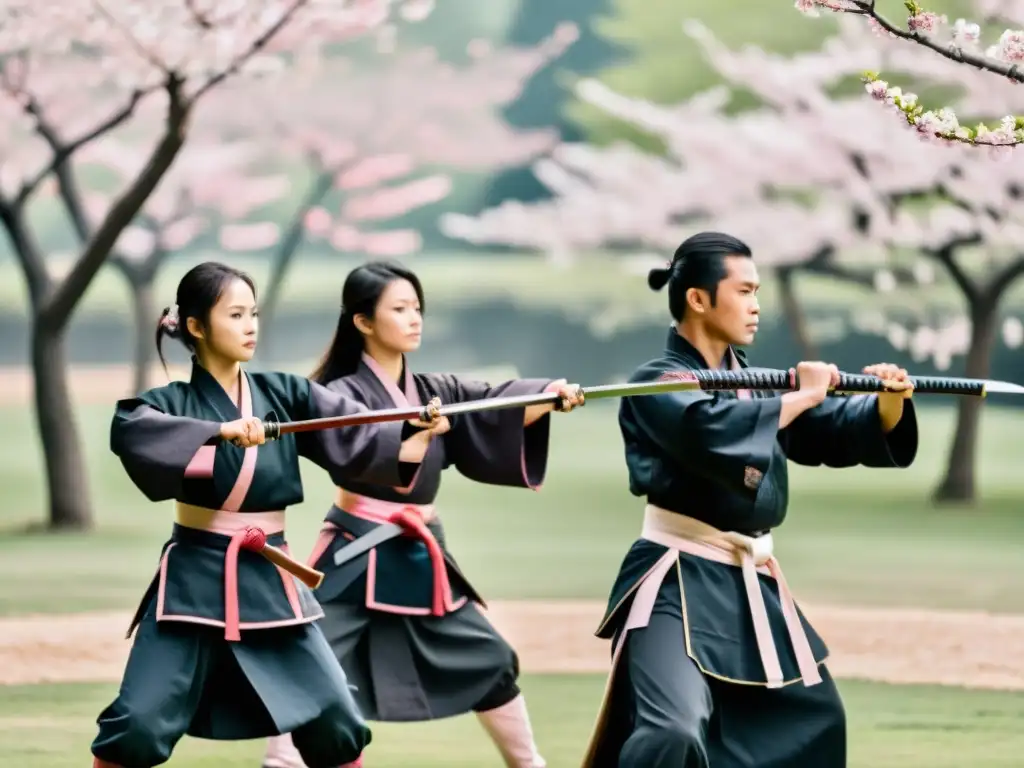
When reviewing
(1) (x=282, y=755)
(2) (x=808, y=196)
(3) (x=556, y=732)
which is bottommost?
(3) (x=556, y=732)

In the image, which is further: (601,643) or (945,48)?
(601,643)

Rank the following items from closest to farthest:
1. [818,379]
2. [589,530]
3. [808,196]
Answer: [818,379]
[589,530]
[808,196]

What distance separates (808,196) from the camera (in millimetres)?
11594

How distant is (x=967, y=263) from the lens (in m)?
12.9

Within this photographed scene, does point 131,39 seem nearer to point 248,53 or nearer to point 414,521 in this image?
point 248,53

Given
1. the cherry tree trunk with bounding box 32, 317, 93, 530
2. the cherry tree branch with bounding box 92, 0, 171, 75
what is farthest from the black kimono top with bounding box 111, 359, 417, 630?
the cherry tree trunk with bounding box 32, 317, 93, 530

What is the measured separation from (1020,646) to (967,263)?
288 inches

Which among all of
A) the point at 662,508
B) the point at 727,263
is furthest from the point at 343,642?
the point at 727,263

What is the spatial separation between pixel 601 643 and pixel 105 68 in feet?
14.6

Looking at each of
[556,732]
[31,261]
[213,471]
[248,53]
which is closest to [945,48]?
[213,471]

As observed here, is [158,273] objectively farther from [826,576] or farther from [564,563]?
[826,576]

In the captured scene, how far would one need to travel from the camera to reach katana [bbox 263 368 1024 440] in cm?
315

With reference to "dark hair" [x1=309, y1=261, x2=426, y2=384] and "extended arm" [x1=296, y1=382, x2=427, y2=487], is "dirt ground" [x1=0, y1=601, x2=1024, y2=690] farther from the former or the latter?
"extended arm" [x1=296, y1=382, x2=427, y2=487]

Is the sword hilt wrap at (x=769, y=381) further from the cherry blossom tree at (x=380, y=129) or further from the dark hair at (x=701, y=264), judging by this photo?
the cherry blossom tree at (x=380, y=129)
